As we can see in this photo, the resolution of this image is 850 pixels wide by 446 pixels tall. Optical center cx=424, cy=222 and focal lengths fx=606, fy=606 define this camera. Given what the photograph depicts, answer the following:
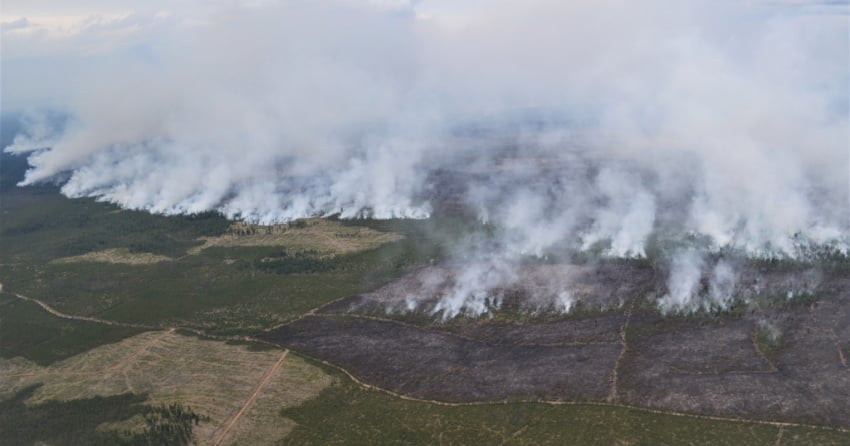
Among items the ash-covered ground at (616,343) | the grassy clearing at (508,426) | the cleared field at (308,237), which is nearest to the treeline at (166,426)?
the grassy clearing at (508,426)

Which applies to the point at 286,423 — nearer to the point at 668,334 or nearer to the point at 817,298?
the point at 668,334

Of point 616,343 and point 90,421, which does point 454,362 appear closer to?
point 616,343

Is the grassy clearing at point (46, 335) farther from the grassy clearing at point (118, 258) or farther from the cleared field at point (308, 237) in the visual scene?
the cleared field at point (308, 237)

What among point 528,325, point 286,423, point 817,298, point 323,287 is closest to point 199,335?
point 323,287

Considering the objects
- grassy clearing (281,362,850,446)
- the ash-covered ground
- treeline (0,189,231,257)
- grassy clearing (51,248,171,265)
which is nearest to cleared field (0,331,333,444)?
grassy clearing (281,362,850,446)

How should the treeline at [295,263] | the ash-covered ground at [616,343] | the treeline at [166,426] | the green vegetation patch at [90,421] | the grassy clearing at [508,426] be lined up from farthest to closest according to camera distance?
1. the treeline at [295,263]
2. the green vegetation patch at [90,421]
3. the ash-covered ground at [616,343]
4. the treeline at [166,426]
5. the grassy clearing at [508,426]

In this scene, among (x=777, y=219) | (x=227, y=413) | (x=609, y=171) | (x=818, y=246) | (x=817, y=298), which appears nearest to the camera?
(x=227, y=413)

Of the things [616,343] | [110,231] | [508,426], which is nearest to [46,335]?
[110,231]
